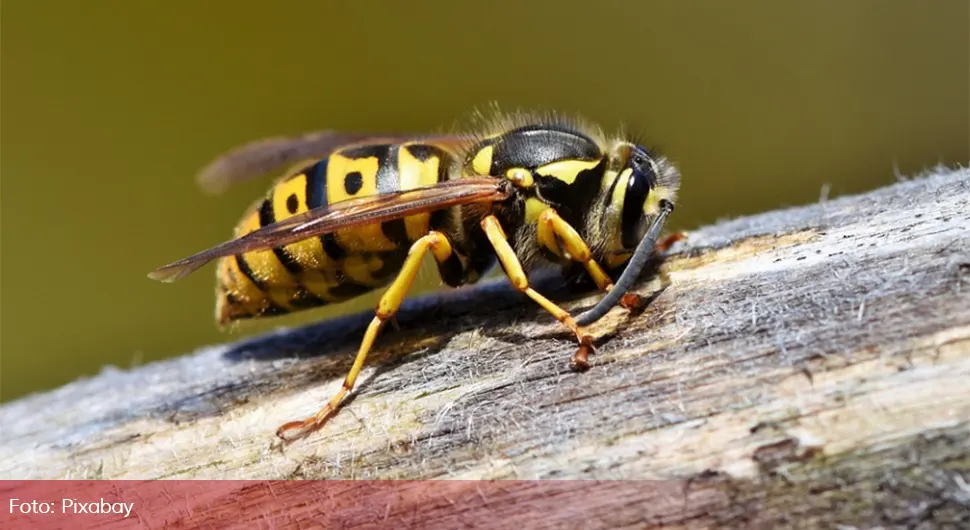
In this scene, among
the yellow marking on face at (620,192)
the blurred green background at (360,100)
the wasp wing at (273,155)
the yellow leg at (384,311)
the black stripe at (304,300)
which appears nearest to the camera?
the yellow leg at (384,311)

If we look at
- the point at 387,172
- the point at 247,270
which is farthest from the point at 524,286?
the point at 247,270

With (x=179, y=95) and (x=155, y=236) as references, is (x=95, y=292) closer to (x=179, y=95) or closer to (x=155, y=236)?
(x=155, y=236)

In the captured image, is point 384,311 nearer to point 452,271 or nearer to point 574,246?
point 452,271

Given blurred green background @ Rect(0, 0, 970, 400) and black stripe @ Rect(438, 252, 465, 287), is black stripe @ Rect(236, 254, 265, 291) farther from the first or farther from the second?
blurred green background @ Rect(0, 0, 970, 400)

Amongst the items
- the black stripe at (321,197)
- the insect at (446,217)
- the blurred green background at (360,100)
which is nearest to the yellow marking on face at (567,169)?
the insect at (446,217)

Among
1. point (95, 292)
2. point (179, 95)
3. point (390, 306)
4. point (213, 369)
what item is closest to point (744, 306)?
point (390, 306)

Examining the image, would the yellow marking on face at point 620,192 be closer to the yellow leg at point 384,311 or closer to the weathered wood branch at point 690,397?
the weathered wood branch at point 690,397
